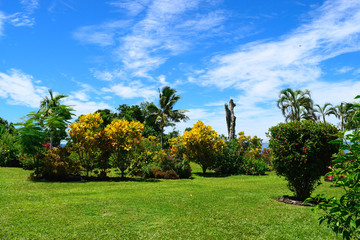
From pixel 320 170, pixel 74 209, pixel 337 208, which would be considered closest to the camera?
pixel 337 208

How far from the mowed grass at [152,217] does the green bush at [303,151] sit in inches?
42.1

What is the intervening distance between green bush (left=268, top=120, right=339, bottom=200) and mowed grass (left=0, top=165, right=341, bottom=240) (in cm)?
107

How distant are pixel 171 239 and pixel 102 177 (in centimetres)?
1085

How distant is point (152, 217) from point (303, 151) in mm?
5289

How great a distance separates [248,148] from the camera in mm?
23453

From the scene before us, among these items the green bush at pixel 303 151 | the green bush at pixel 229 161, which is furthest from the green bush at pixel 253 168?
the green bush at pixel 303 151

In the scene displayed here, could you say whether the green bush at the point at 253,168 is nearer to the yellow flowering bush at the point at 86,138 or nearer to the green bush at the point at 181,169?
the green bush at the point at 181,169

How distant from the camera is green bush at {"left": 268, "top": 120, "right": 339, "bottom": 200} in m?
8.27

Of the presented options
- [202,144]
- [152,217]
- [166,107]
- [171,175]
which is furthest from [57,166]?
[166,107]

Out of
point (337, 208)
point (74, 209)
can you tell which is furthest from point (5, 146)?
point (337, 208)

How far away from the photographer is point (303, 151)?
834 centimetres

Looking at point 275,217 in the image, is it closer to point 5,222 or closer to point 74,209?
point 74,209

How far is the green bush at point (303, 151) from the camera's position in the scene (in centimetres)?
827

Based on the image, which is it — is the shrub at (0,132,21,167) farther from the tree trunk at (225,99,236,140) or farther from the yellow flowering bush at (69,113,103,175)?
the tree trunk at (225,99,236,140)
